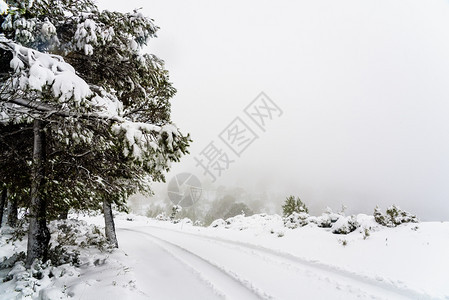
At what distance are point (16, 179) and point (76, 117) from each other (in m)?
2.34

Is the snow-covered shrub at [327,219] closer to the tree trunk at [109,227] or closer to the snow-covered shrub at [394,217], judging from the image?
the snow-covered shrub at [394,217]

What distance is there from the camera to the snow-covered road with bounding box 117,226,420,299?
205 inches

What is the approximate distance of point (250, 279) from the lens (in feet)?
20.0

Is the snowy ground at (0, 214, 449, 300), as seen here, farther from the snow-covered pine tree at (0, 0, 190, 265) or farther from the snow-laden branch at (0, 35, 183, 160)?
the snow-laden branch at (0, 35, 183, 160)

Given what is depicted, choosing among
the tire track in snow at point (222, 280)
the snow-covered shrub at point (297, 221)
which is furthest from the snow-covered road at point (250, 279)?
the snow-covered shrub at point (297, 221)

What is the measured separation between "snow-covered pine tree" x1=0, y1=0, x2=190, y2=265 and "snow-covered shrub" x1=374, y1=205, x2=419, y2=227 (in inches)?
417

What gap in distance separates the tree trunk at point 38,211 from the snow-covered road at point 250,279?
2.49 m

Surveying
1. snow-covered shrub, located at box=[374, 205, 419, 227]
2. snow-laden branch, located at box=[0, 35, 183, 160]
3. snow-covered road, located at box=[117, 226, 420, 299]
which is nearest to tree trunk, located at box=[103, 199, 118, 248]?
snow-covered road, located at box=[117, 226, 420, 299]

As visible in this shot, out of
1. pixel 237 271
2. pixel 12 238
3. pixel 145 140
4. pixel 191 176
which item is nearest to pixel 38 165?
pixel 145 140

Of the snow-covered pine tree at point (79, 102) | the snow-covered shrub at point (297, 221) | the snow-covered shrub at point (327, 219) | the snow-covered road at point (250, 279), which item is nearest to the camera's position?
the snow-covered pine tree at point (79, 102)

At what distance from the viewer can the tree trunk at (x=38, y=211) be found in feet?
16.4

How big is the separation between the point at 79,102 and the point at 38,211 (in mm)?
3435

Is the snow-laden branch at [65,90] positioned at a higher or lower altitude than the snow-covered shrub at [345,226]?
higher

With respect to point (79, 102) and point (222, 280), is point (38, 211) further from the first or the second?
point (222, 280)
